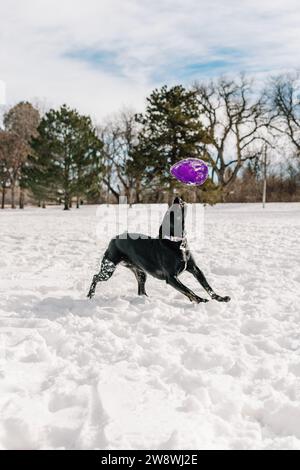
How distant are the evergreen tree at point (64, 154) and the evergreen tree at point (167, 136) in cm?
788

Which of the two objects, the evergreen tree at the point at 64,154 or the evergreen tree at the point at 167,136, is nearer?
the evergreen tree at the point at 167,136

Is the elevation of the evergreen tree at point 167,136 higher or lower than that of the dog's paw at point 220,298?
higher

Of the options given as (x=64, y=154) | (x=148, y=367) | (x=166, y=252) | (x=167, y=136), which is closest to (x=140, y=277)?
(x=166, y=252)

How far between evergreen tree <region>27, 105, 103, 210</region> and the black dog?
97.2 feet

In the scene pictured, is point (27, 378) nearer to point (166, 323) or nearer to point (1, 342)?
point (1, 342)

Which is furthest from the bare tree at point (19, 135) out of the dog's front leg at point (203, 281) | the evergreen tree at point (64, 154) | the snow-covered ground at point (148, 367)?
the dog's front leg at point (203, 281)

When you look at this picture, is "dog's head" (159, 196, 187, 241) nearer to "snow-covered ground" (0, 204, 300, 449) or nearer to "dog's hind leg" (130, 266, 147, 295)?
"dog's hind leg" (130, 266, 147, 295)

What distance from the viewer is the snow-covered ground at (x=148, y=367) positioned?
2186 millimetres

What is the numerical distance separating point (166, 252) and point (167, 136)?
22614mm

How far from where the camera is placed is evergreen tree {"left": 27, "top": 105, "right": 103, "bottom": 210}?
32906mm

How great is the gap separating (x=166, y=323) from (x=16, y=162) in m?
37.7

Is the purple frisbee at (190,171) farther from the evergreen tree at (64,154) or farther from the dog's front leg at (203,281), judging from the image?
the evergreen tree at (64,154)

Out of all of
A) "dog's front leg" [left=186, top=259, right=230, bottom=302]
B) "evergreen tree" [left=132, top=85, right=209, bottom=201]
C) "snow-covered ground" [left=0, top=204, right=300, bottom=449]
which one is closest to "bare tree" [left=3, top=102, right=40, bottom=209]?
"evergreen tree" [left=132, top=85, right=209, bottom=201]

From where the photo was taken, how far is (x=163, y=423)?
225 centimetres
